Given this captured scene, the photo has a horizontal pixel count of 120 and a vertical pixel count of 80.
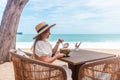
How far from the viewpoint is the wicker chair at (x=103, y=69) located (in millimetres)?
2076

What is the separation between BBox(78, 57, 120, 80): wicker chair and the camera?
6.81 ft

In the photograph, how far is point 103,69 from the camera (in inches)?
82.5

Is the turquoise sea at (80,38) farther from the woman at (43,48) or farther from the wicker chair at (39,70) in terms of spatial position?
the wicker chair at (39,70)

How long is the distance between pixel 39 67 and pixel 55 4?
27.4 meters

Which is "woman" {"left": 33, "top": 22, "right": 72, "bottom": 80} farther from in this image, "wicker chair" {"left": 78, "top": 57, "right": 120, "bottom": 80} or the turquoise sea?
the turquoise sea

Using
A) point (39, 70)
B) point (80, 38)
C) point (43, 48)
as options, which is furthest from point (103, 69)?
point (80, 38)

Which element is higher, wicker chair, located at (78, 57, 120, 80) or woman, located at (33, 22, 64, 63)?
woman, located at (33, 22, 64, 63)

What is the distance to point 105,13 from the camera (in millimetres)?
26797

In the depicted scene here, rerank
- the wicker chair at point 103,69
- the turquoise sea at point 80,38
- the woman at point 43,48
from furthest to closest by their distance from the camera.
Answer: the turquoise sea at point 80,38, the woman at point 43,48, the wicker chair at point 103,69

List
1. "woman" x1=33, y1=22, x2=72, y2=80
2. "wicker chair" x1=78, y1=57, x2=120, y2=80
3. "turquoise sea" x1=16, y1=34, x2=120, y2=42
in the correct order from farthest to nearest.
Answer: "turquoise sea" x1=16, y1=34, x2=120, y2=42 < "woman" x1=33, y1=22, x2=72, y2=80 < "wicker chair" x1=78, y1=57, x2=120, y2=80

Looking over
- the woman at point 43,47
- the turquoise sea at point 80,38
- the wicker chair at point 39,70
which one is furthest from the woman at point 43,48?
the turquoise sea at point 80,38

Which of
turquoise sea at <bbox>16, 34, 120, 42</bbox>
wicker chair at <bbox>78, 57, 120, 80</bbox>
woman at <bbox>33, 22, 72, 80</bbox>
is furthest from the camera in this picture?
turquoise sea at <bbox>16, 34, 120, 42</bbox>

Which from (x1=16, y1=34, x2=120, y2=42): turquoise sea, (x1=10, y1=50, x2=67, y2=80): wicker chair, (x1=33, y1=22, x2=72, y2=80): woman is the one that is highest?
(x1=33, y1=22, x2=72, y2=80): woman

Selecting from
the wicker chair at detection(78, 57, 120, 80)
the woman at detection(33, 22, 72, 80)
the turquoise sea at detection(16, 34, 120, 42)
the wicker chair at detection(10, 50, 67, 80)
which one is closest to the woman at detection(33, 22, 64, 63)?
the woman at detection(33, 22, 72, 80)
